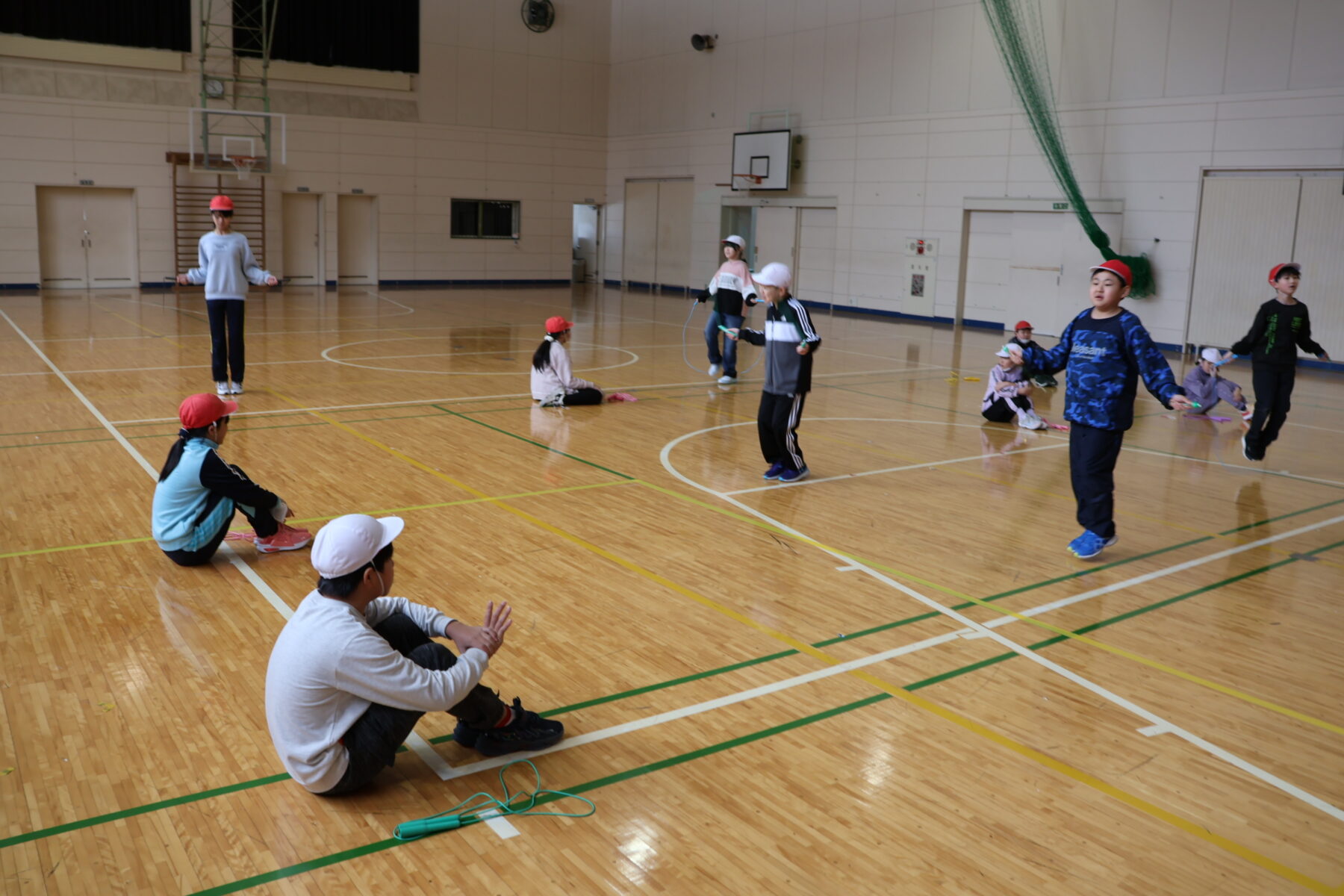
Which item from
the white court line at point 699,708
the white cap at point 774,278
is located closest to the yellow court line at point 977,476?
the white cap at point 774,278

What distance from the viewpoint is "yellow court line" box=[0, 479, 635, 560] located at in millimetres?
6211

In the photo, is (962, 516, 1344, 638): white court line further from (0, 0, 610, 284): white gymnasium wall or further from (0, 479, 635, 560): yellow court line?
(0, 0, 610, 284): white gymnasium wall

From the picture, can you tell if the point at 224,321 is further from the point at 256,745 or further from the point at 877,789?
the point at 877,789

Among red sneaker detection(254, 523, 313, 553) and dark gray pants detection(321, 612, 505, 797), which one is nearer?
dark gray pants detection(321, 612, 505, 797)

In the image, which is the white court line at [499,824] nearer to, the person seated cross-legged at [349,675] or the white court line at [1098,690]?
the person seated cross-legged at [349,675]

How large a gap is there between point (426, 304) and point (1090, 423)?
64.8 feet

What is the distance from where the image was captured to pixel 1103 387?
21.6 ft

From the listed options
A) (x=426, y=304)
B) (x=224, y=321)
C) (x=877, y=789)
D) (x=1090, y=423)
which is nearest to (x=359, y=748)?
(x=877, y=789)

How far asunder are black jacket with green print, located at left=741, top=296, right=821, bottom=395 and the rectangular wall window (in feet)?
79.8

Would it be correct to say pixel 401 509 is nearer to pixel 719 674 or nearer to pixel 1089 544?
pixel 719 674

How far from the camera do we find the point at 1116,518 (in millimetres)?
7875

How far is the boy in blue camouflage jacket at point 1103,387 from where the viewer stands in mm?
6430

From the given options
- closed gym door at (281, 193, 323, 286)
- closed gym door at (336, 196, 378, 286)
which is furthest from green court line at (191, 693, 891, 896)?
closed gym door at (336, 196, 378, 286)

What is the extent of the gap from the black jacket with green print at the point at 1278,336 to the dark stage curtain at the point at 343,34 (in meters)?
24.7
